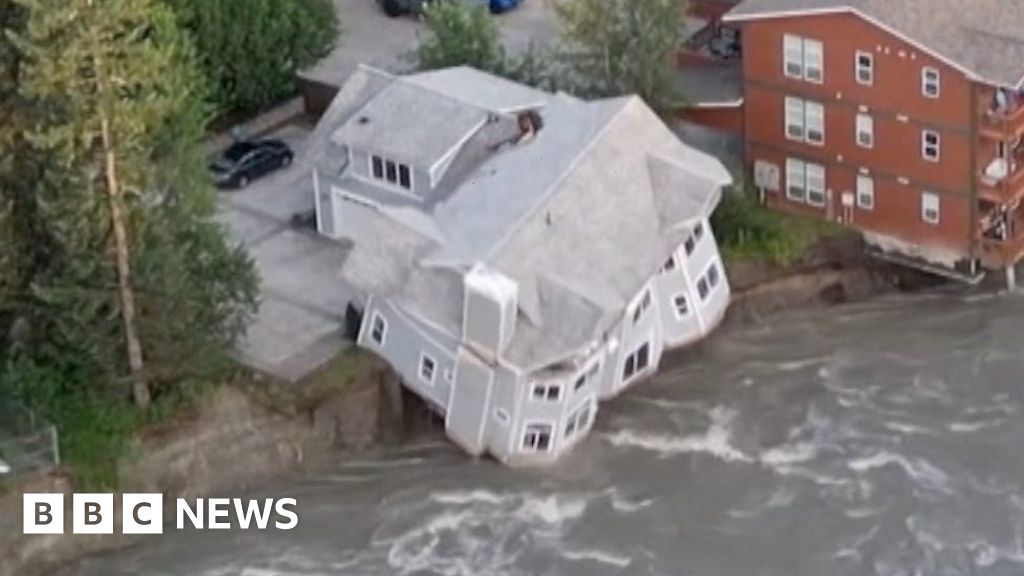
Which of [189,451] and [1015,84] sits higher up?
[1015,84]

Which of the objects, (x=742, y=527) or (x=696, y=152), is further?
(x=696, y=152)

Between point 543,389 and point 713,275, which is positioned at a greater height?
point 713,275

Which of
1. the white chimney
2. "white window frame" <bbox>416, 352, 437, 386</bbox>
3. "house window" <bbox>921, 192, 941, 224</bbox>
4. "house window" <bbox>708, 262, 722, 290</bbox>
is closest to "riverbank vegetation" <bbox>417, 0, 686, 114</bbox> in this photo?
"house window" <bbox>708, 262, 722, 290</bbox>

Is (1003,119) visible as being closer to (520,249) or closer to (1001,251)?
(1001,251)

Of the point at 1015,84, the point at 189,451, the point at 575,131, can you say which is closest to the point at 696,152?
the point at 575,131

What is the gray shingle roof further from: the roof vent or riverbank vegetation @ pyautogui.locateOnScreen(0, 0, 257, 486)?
riverbank vegetation @ pyautogui.locateOnScreen(0, 0, 257, 486)

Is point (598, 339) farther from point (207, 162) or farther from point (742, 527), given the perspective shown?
point (207, 162)

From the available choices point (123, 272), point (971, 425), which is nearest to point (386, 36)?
point (123, 272)
